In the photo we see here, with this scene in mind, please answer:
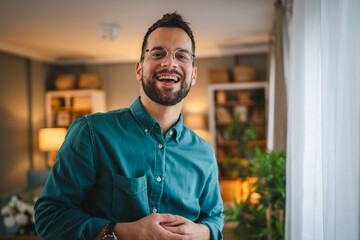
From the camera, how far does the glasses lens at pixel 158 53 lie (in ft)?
3.60

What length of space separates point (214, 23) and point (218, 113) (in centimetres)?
192

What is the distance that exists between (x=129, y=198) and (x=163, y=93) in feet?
1.22

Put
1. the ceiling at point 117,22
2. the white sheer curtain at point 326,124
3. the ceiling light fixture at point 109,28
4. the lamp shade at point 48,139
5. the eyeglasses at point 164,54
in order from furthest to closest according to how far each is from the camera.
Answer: the lamp shade at point 48,139, the ceiling light fixture at point 109,28, the ceiling at point 117,22, the eyeglasses at point 164,54, the white sheer curtain at point 326,124

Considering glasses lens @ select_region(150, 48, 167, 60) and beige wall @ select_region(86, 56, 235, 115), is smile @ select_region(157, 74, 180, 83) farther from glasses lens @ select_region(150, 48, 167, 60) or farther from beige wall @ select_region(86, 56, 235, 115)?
beige wall @ select_region(86, 56, 235, 115)

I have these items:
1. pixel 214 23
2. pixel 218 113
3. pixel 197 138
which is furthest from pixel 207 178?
pixel 218 113

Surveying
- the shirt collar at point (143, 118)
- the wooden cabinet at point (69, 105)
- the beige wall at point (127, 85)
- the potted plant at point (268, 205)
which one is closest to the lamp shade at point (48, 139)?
the wooden cabinet at point (69, 105)

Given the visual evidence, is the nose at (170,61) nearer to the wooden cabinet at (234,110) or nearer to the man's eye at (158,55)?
the man's eye at (158,55)

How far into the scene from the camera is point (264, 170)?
2.23 meters

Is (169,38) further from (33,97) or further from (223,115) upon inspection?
(33,97)

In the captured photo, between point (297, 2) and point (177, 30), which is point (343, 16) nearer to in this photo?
point (177, 30)

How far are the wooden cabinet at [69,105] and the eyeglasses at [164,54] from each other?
511 centimetres

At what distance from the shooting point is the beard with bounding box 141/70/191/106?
1088 millimetres

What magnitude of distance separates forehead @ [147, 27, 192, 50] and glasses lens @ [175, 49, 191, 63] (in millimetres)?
18

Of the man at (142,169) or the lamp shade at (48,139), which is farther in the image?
the lamp shade at (48,139)
